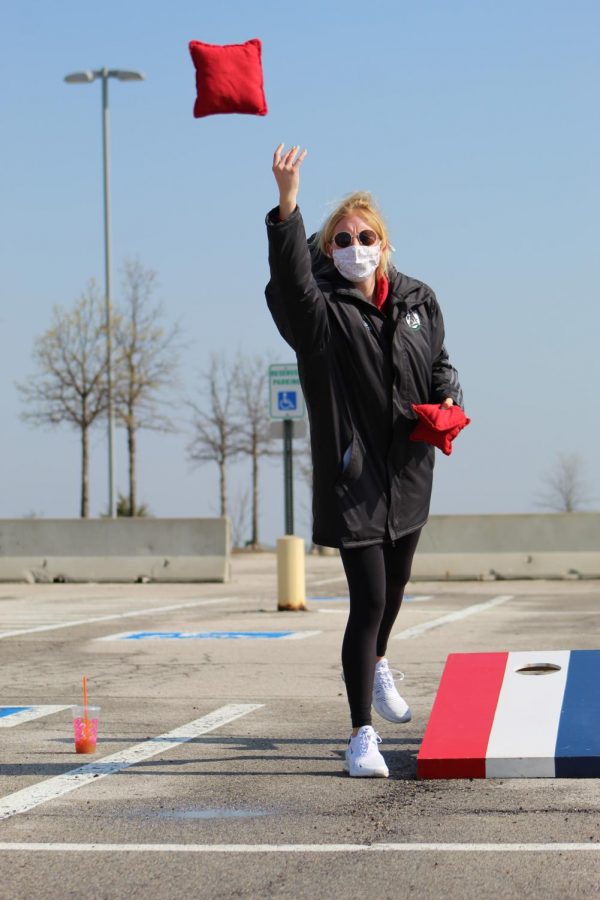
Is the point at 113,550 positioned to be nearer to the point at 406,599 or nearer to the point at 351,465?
the point at 406,599

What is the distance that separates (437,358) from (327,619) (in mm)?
8529

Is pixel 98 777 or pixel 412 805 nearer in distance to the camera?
pixel 412 805

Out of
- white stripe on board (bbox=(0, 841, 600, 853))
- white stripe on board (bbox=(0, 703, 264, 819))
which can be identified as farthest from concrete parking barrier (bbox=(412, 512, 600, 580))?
white stripe on board (bbox=(0, 841, 600, 853))

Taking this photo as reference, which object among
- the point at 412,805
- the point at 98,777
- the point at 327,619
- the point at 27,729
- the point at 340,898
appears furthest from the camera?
the point at 327,619

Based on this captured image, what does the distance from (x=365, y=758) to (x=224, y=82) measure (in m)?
2.65

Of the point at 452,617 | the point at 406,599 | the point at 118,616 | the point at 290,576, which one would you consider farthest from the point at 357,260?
the point at 406,599

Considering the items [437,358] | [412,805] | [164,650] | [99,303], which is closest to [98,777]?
[412,805]

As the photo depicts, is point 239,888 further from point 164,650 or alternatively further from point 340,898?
point 164,650

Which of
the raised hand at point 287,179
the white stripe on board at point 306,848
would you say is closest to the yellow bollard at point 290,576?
the raised hand at point 287,179

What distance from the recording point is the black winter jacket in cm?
535

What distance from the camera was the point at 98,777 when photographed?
525 cm

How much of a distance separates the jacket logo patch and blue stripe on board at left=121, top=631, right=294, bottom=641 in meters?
6.48

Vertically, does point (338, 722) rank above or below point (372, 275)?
below

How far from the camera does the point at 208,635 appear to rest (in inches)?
472
